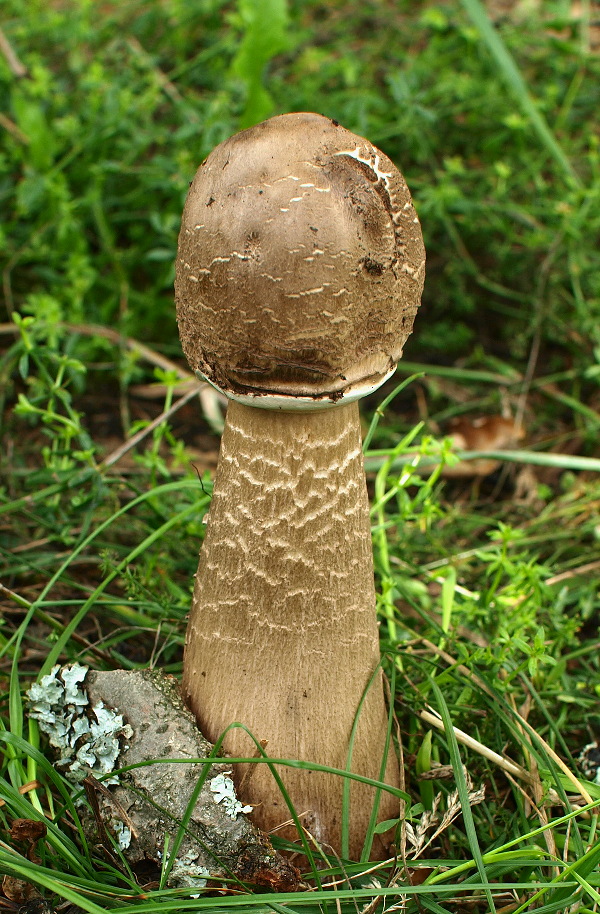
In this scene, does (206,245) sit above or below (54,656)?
above

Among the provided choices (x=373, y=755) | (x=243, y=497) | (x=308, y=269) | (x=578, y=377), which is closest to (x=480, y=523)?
(x=578, y=377)

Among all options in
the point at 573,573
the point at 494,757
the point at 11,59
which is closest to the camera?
the point at 494,757

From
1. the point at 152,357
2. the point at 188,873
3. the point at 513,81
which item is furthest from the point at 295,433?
the point at 513,81

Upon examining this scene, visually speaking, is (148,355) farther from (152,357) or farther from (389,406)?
(389,406)

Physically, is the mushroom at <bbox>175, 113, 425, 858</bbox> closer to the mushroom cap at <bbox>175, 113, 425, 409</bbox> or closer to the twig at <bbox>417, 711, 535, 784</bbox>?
the mushroom cap at <bbox>175, 113, 425, 409</bbox>

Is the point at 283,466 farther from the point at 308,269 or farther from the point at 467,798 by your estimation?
the point at 467,798

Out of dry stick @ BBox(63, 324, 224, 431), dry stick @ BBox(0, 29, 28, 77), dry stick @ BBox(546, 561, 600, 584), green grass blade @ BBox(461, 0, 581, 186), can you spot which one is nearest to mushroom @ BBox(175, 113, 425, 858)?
dry stick @ BBox(546, 561, 600, 584)
